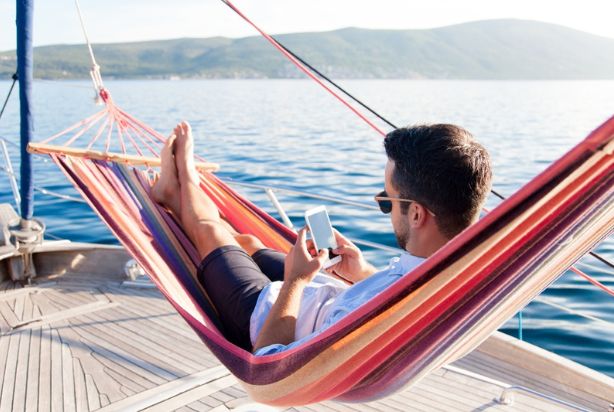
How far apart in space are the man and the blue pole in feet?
4.80

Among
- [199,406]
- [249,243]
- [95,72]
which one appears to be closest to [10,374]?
[199,406]

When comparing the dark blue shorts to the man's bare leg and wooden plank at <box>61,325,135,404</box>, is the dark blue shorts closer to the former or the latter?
the man's bare leg

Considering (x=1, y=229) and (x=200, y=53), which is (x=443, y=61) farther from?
(x=1, y=229)

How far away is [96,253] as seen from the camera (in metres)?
3.54

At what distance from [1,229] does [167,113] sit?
21.8m

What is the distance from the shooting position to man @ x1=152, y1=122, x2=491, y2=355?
1400 mm

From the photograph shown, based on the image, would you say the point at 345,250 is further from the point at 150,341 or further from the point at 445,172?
the point at 150,341

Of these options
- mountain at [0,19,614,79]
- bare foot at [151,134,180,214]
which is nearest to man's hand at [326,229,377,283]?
bare foot at [151,134,180,214]

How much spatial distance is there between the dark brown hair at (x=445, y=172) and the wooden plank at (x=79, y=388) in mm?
1399

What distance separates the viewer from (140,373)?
Answer: 2.38 m

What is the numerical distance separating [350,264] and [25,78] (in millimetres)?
1998

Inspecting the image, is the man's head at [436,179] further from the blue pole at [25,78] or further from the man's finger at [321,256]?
the blue pole at [25,78]

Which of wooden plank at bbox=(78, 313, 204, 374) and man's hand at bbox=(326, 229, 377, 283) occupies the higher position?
man's hand at bbox=(326, 229, 377, 283)

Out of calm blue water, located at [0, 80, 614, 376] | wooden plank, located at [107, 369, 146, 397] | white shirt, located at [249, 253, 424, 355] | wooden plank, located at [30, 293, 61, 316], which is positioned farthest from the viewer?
calm blue water, located at [0, 80, 614, 376]
